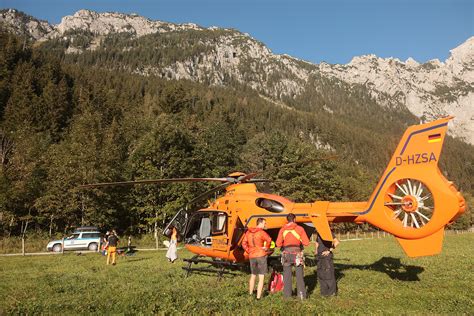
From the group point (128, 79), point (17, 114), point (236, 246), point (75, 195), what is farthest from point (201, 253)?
point (128, 79)

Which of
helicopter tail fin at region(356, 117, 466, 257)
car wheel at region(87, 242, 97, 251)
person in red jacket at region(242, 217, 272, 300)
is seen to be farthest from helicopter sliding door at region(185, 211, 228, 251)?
car wheel at region(87, 242, 97, 251)

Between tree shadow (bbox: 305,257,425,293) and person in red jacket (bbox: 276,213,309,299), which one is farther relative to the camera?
tree shadow (bbox: 305,257,425,293)

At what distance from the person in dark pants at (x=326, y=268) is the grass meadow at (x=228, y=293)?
270 mm

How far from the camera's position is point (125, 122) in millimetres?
67938

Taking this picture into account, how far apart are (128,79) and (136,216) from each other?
9165 centimetres

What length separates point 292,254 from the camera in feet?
30.8

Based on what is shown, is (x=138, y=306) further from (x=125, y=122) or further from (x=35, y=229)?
(x=125, y=122)

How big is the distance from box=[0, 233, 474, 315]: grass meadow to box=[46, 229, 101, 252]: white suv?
18507 mm

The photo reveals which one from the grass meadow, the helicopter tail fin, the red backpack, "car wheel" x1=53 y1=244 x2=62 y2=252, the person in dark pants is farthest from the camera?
"car wheel" x1=53 y1=244 x2=62 y2=252

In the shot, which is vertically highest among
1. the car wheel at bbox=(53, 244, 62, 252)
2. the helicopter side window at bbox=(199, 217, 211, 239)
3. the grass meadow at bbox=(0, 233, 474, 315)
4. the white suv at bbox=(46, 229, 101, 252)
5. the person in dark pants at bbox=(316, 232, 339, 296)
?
the helicopter side window at bbox=(199, 217, 211, 239)

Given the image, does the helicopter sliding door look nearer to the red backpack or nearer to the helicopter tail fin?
the red backpack

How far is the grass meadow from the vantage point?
796 cm

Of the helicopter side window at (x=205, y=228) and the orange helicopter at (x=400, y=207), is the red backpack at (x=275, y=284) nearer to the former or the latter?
the orange helicopter at (x=400, y=207)

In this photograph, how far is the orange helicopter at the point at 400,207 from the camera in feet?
28.8
